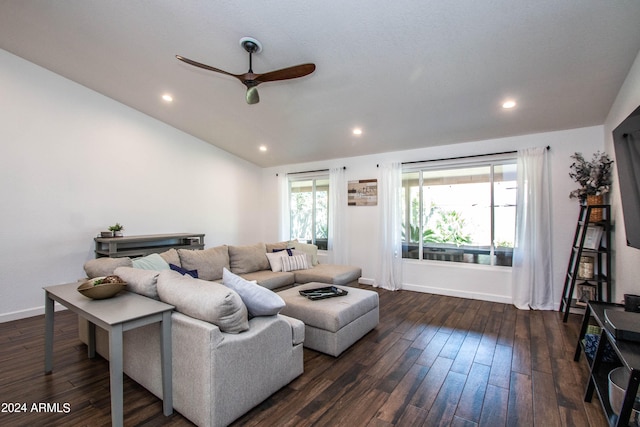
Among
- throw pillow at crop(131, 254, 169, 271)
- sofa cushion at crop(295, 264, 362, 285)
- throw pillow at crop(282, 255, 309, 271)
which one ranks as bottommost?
sofa cushion at crop(295, 264, 362, 285)

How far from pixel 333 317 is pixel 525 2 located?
2824 mm

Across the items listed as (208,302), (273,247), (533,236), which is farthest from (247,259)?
(533,236)

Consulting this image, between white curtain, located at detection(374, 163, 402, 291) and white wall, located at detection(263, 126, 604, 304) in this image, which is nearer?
white wall, located at detection(263, 126, 604, 304)

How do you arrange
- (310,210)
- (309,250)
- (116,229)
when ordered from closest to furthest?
1. (116,229)
2. (309,250)
3. (310,210)

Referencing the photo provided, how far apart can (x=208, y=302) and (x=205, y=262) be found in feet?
7.01

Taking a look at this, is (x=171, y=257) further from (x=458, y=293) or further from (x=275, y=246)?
(x=458, y=293)

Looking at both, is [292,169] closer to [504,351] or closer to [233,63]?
[233,63]

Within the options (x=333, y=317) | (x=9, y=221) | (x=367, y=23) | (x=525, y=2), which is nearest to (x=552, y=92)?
(x=525, y=2)

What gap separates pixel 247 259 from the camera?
4.26 meters

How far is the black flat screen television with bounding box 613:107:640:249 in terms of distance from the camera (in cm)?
198

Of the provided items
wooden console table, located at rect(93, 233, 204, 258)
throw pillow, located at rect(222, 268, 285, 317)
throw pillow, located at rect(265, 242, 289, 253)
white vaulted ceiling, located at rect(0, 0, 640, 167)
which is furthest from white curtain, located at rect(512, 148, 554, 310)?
wooden console table, located at rect(93, 233, 204, 258)

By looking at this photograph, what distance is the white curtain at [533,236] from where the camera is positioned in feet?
12.8

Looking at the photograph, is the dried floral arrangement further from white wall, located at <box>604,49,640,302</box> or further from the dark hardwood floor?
the dark hardwood floor

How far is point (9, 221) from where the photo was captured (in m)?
3.52
